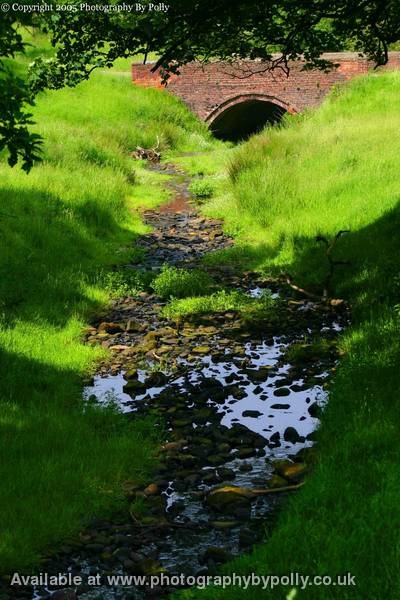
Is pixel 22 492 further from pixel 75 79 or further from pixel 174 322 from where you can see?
pixel 75 79

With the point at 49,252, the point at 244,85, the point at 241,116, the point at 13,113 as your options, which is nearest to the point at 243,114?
the point at 241,116

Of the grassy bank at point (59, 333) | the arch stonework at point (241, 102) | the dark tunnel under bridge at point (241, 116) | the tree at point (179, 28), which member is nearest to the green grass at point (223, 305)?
the grassy bank at point (59, 333)

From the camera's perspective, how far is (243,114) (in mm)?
41594

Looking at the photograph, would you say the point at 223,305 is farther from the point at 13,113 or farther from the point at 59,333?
the point at 13,113

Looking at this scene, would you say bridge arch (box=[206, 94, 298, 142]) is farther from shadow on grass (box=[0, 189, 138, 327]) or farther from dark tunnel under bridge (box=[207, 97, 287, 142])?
shadow on grass (box=[0, 189, 138, 327])

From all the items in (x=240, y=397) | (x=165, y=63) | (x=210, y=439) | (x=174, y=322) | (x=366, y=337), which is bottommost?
(x=210, y=439)

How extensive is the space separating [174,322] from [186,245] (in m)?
5.76

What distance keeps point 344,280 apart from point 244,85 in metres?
26.6

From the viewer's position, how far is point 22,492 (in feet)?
22.0

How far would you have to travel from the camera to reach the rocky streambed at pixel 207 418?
6.14 m

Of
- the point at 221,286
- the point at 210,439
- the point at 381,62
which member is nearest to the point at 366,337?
the point at 210,439

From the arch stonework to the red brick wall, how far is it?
5cm

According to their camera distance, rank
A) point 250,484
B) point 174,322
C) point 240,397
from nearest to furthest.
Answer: point 250,484, point 240,397, point 174,322

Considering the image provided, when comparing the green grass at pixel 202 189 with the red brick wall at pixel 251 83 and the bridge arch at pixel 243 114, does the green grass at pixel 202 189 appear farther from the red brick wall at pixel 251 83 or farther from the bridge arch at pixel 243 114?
the red brick wall at pixel 251 83
